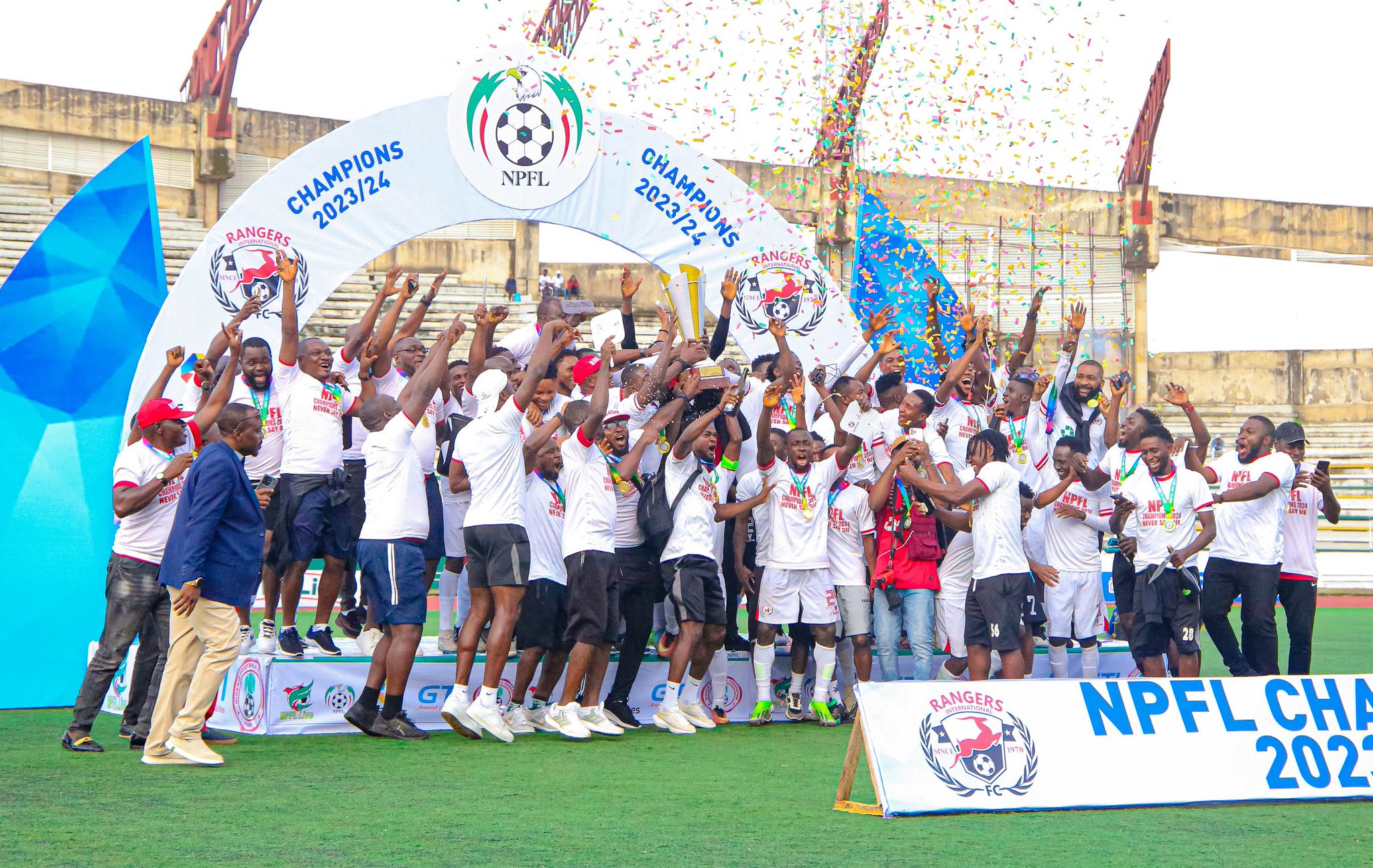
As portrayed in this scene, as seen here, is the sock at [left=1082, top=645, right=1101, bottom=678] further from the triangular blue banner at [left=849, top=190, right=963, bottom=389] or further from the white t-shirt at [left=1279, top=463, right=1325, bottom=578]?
the triangular blue banner at [left=849, top=190, right=963, bottom=389]

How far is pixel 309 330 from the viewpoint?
974 inches

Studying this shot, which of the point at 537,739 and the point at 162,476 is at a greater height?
the point at 162,476

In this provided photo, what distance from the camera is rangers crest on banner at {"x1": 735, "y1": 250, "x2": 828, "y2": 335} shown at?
11523 mm

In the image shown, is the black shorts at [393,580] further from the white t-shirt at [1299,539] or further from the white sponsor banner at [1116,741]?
the white t-shirt at [1299,539]

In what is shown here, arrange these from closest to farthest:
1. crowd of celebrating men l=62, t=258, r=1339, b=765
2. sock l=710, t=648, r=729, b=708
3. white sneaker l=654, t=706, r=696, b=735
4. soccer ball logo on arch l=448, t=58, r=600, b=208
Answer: crowd of celebrating men l=62, t=258, r=1339, b=765, white sneaker l=654, t=706, r=696, b=735, sock l=710, t=648, r=729, b=708, soccer ball logo on arch l=448, t=58, r=600, b=208

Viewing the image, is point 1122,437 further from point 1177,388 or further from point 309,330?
point 309,330

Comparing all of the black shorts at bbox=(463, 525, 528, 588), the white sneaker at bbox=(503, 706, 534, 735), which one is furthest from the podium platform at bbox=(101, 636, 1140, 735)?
the black shorts at bbox=(463, 525, 528, 588)

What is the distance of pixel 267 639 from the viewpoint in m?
9.34

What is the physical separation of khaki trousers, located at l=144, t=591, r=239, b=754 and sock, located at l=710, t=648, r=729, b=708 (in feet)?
11.0

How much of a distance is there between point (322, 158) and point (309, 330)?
50.0 ft

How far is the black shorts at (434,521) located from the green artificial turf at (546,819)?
6.43 feet

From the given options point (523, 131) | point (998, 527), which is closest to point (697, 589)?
point (998, 527)

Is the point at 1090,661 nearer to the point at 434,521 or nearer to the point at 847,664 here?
the point at 847,664

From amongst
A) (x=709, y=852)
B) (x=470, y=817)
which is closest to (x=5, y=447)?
(x=470, y=817)
